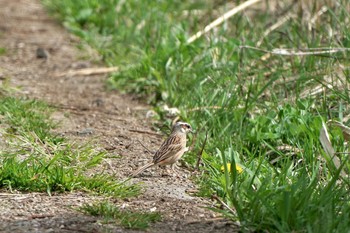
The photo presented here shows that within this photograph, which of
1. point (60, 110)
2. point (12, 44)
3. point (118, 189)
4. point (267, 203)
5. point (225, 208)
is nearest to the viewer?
point (267, 203)

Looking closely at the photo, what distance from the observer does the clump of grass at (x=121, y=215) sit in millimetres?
5398

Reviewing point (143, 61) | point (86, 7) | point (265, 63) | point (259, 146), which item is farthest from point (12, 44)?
point (259, 146)

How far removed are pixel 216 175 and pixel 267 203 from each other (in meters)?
1.14

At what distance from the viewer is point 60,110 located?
8484 millimetres

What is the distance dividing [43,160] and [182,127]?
1.38 metres

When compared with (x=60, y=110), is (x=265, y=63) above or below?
above

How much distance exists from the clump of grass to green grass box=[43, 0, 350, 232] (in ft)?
1.71

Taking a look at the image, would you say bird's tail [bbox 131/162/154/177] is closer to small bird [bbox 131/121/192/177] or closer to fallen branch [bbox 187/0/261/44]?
small bird [bbox 131/121/192/177]

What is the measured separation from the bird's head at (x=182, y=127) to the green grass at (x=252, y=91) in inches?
8.5

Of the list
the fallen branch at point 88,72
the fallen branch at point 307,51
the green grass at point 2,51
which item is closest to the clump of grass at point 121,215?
the fallen branch at point 307,51

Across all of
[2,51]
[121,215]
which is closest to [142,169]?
[121,215]

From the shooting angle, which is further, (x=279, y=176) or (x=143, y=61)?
(x=143, y=61)

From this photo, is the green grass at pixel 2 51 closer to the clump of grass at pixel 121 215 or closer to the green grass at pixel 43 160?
the green grass at pixel 43 160

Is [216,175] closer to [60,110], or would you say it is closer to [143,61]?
[60,110]
